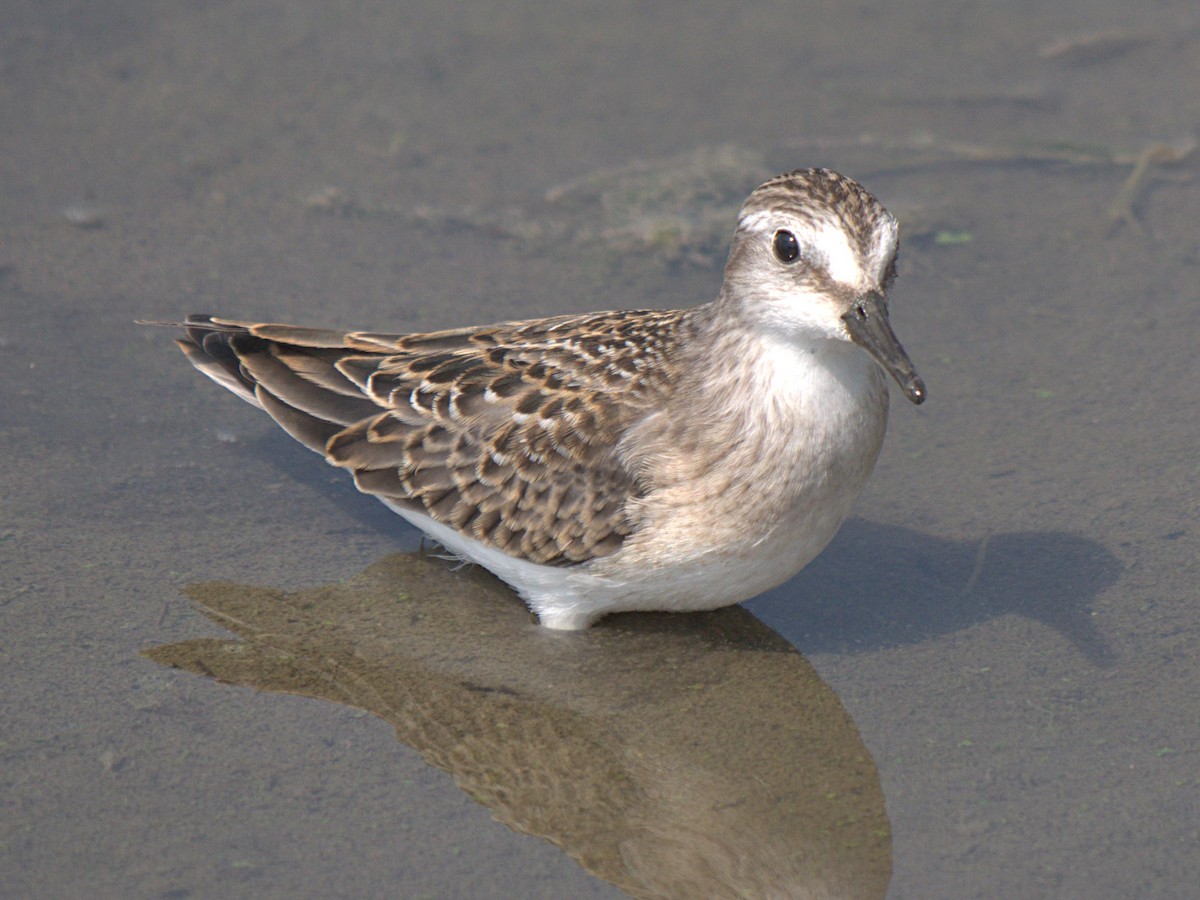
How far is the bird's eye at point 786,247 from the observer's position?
5879 mm

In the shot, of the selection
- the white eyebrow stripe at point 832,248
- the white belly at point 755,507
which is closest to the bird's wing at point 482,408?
the white belly at point 755,507

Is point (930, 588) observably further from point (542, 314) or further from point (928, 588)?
point (542, 314)

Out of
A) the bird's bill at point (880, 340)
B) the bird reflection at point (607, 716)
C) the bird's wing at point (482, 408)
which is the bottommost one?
the bird reflection at point (607, 716)

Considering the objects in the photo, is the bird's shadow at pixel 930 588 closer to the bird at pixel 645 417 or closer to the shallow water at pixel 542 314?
the shallow water at pixel 542 314

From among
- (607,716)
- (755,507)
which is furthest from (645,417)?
(607,716)

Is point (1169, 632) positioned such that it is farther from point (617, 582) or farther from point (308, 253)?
point (308, 253)

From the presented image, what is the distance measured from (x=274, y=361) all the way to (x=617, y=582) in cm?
206

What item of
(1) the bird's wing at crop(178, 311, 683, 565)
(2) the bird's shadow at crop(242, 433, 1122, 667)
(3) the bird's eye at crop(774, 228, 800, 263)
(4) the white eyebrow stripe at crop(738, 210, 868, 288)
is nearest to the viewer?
(4) the white eyebrow stripe at crop(738, 210, 868, 288)

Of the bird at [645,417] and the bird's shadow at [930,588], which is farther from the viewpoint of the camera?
the bird's shadow at [930,588]


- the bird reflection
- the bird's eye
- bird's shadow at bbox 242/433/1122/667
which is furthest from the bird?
bird's shadow at bbox 242/433/1122/667

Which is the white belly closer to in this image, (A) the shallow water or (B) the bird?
(B) the bird

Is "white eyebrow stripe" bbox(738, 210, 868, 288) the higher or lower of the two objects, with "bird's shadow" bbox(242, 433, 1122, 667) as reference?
higher

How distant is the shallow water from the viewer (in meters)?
5.61

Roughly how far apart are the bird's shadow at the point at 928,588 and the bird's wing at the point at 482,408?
63cm
